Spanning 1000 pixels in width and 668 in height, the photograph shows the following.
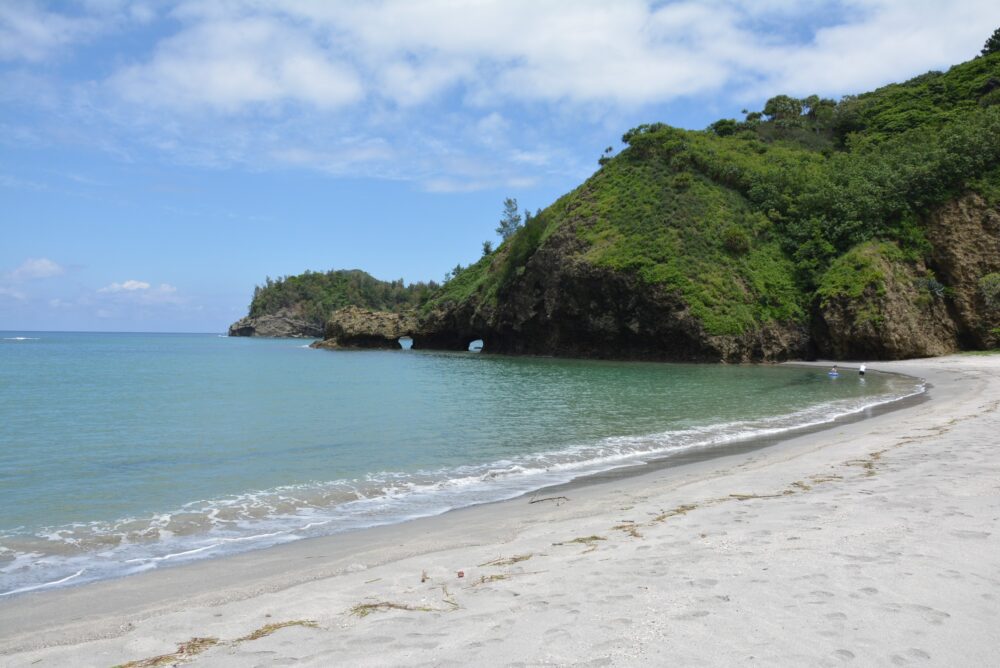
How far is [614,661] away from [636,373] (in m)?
36.2

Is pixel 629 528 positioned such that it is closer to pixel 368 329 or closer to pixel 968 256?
pixel 968 256

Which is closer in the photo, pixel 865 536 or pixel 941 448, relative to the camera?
pixel 865 536

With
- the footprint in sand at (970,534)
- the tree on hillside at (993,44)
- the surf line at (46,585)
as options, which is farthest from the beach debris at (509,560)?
the tree on hillside at (993,44)

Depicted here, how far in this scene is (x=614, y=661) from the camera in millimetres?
3611

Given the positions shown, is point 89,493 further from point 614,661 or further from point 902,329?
point 902,329

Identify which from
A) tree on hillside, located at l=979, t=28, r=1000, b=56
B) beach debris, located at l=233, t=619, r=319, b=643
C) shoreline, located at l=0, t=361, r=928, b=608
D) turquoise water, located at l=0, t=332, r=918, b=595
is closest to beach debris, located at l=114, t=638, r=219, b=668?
beach debris, located at l=233, t=619, r=319, b=643

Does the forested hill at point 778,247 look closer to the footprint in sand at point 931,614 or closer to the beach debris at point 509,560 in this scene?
the beach debris at point 509,560

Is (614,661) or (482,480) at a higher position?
(614,661)

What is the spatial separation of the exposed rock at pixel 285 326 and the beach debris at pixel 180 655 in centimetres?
17527

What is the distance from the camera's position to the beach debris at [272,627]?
4.48 meters

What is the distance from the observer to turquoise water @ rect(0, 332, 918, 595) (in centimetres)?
852

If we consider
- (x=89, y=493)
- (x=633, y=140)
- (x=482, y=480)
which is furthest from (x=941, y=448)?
(x=633, y=140)

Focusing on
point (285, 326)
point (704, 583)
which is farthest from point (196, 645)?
point (285, 326)

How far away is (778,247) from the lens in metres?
56.2
